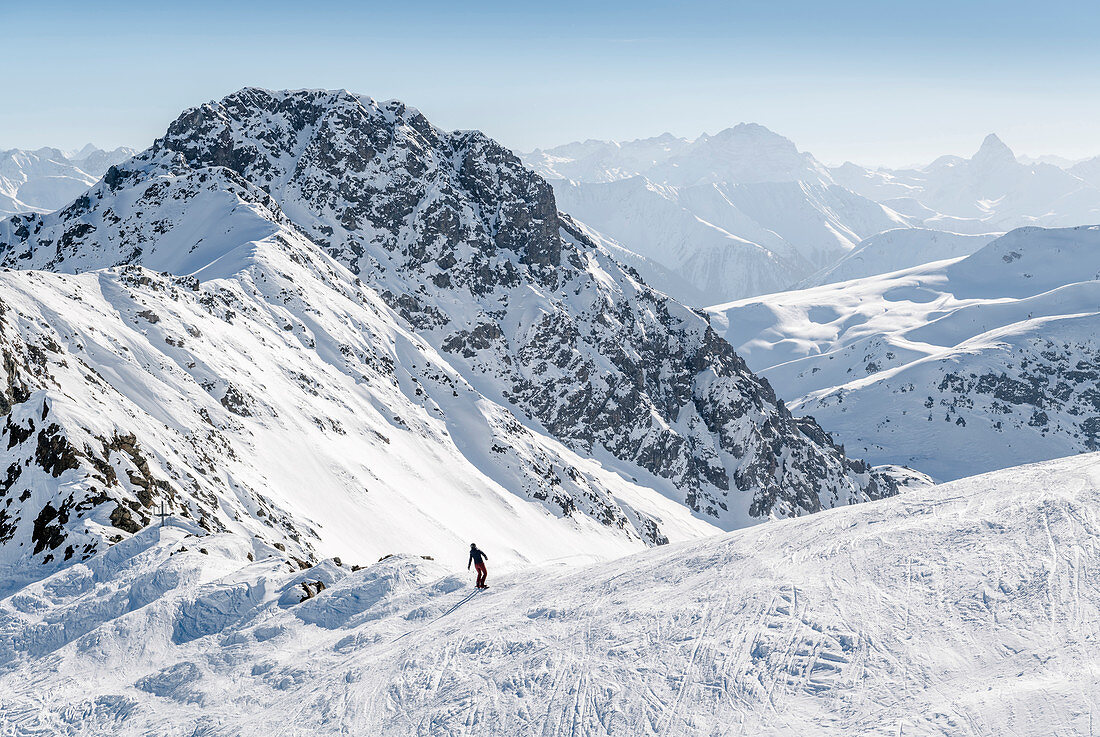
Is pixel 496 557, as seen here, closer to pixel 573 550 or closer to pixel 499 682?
pixel 573 550

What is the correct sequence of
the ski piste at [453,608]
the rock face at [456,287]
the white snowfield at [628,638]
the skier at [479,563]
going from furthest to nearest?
1. the rock face at [456,287]
2. the skier at [479,563]
3. the ski piste at [453,608]
4. the white snowfield at [628,638]

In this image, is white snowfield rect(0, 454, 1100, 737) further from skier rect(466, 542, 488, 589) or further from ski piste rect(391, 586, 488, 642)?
skier rect(466, 542, 488, 589)

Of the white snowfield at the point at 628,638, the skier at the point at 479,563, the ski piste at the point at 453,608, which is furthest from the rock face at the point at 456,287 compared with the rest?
the ski piste at the point at 453,608

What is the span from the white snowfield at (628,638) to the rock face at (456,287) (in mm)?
73599

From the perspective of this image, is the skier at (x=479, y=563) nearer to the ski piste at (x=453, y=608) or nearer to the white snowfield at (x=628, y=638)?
the ski piste at (x=453, y=608)

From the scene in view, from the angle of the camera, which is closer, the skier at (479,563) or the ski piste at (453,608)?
the ski piste at (453,608)

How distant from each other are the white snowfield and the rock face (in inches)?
2898

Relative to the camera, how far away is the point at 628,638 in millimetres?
19562

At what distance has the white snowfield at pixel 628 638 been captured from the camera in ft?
52.1

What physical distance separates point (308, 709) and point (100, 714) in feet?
16.2

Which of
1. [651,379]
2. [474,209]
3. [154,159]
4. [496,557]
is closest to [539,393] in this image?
[651,379]

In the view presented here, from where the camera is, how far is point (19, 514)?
27.6 metres

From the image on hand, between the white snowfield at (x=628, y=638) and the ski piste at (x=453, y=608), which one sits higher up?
the white snowfield at (x=628, y=638)

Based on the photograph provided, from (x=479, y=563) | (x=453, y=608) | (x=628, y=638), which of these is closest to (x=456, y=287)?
(x=479, y=563)
